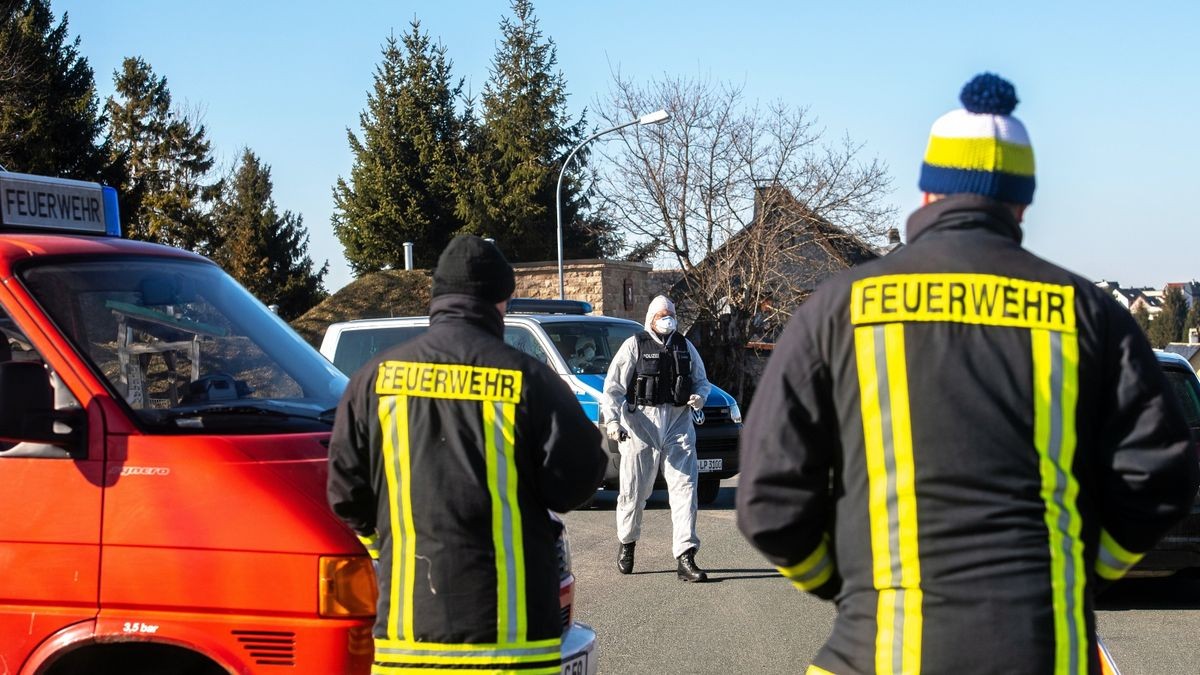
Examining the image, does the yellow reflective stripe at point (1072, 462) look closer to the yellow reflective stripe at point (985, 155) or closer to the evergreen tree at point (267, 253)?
the yellow reflective stripe at point (985, 155)

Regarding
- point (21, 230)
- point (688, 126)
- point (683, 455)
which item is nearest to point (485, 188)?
point (688, 126)

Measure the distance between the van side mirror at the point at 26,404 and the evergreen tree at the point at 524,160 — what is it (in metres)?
40.1

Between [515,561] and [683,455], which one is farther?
[683,455]

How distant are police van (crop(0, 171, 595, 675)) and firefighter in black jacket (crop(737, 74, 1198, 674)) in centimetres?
167

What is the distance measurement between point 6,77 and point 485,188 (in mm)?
20045

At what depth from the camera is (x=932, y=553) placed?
7.88ft

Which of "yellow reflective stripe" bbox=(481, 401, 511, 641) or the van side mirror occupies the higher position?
the van side mirror

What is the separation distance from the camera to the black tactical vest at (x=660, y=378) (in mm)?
8977

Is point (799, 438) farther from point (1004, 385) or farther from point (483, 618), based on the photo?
point (483, 618)

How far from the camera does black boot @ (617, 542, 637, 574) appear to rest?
9070mm

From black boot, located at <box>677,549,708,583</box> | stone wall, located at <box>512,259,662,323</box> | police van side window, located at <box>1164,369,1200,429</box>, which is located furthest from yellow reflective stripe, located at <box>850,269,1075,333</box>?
stone wall, located at <box>512,259,662,323</box>

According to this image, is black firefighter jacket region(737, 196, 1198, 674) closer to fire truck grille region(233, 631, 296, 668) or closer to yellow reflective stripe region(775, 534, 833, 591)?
yellow reflective stripe region(775, 534, 833, 591)

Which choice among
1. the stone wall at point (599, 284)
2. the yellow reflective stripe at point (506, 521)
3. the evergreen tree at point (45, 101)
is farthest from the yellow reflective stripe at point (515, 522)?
the stone wall at point (599, 284)

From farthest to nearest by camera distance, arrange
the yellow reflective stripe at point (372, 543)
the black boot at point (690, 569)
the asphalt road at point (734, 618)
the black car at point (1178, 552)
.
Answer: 1. the black boot at point (690, 569)
2. the black car at point (1178, 552)
3. the asphalt road at point (734, 618)
4. the yellow reflective stripe at point (372, 543)
